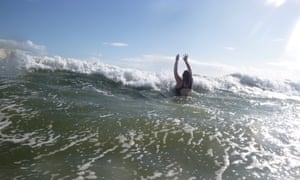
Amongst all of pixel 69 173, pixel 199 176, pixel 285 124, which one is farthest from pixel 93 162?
→ pixel 285 124

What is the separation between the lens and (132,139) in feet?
25.7

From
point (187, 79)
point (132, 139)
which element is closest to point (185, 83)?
point (187, 79)

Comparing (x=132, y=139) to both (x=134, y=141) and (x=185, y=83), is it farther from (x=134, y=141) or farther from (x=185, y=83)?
(x=185, y=83)

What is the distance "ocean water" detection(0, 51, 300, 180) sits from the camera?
236 inches

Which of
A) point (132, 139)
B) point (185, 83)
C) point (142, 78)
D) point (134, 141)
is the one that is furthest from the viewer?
point (142, 78)

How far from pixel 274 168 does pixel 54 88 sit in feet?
33.4

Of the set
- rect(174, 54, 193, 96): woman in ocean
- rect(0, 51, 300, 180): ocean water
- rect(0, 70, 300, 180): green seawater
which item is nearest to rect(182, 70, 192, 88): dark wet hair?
rect(174, 54, 193, 96): woman in ocean

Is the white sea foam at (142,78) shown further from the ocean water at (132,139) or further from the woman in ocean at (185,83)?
the ocean water at (132,139)

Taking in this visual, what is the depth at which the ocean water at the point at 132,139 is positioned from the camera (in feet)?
19.6

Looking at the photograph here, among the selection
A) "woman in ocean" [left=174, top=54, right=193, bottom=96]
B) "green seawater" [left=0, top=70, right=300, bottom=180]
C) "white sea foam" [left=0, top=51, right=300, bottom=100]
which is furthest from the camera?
"white sea foam" [left=0, top=51, right=300, bottom=100]

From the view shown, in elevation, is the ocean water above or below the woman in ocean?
below

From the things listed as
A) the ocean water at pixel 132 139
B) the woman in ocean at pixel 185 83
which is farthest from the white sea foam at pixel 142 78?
the ocean water at pixel 132 139

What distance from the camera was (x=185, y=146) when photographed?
7598mm

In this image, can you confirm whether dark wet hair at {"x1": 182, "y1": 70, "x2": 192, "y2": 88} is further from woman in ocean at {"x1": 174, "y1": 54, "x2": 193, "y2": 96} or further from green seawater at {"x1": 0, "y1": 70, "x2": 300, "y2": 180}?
green seawater at {"x1": 0, "y1": 70, "x2": 300, "y2": 180}
